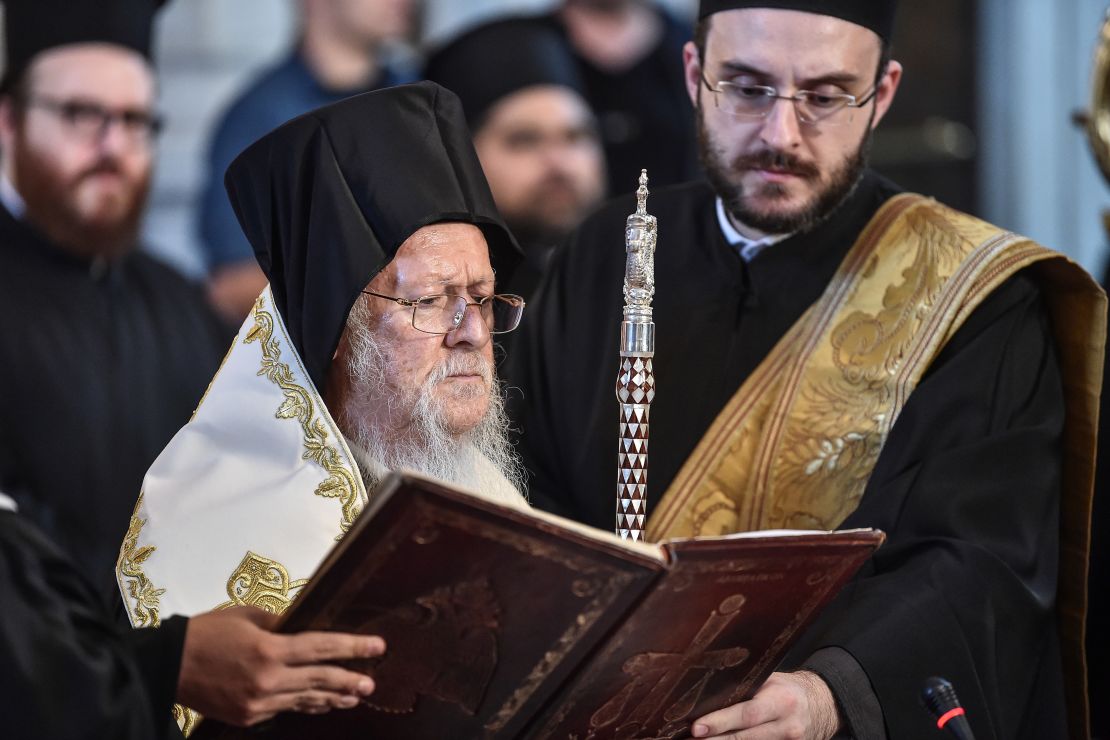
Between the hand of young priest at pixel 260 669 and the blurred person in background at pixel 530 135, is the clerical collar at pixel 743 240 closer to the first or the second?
the hand of young priest at pixel 260 669

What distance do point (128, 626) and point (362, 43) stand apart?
5291mm

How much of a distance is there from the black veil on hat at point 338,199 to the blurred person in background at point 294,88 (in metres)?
3.70

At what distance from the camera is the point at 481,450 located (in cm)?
350

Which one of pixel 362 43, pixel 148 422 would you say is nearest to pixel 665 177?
pixel 362 43

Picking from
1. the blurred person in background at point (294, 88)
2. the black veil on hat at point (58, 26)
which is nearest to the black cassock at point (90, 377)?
the blurred person in background at point (294, 88)

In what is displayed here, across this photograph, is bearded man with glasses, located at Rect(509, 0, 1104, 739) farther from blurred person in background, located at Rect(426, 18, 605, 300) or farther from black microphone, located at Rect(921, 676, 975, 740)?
blurred person in background, located at Rect(426, 18, 605, 300)

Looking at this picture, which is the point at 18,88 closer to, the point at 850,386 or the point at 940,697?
the point at 850,386

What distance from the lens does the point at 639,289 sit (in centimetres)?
307

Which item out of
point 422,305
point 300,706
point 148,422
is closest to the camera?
point 300,706

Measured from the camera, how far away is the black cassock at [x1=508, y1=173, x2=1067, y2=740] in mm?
3285

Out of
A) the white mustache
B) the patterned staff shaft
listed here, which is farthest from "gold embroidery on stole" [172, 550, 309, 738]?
the patterned staff shaft

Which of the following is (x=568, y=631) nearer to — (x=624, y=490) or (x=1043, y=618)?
(x=624, y=490)

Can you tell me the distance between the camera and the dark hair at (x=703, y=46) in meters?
3.87

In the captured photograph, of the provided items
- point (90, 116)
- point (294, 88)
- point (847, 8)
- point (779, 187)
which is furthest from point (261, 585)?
point (294, 88)
